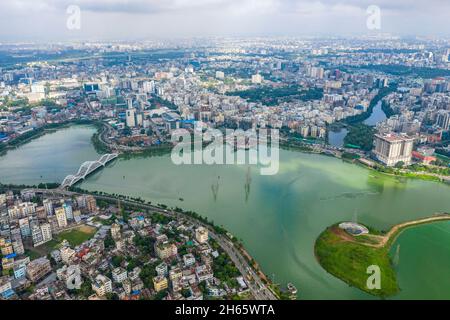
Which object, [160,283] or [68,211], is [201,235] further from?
[68,211]

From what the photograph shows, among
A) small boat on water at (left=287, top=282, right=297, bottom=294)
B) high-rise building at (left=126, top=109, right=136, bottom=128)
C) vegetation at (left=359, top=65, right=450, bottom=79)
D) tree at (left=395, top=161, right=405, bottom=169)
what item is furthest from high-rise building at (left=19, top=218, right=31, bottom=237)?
vegetation at (left=359, top=65, right=450, bottom=79)

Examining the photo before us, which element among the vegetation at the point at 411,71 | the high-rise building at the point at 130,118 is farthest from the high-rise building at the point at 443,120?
the vegetation at the point at 411,71

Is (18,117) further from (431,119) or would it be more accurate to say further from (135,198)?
(431,119)

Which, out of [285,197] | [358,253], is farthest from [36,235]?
[358,253]

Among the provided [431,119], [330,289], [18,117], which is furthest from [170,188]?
[431,119]

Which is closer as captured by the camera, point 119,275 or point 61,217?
point 119,275

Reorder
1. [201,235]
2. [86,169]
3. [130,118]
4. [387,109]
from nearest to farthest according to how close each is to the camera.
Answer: [201,235] → [86,169] → [130,118] → [387,109]

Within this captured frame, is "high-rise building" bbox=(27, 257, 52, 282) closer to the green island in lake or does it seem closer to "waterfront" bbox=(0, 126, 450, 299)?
"waterfront" bbox=(0, 126, 450, 299)
